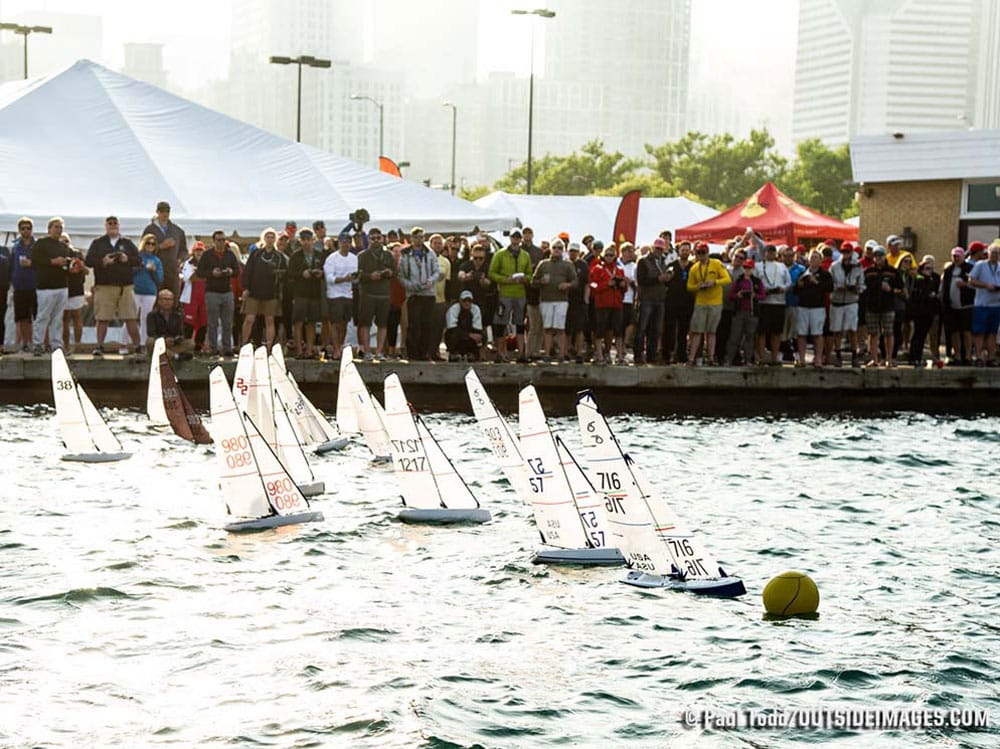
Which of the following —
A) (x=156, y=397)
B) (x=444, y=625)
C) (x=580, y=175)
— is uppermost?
(x=580, y=175)

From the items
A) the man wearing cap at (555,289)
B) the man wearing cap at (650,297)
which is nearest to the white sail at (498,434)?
the man wearing cap at (555,289)

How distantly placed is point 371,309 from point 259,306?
5.90 feet

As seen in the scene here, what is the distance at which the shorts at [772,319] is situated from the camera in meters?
25.1

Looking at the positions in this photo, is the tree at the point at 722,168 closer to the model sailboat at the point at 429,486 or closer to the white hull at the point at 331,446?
the white hull at the point at 331,446

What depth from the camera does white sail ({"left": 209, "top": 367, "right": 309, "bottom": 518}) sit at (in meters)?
13.9

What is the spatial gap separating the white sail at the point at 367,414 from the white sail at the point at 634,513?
21.1 ft

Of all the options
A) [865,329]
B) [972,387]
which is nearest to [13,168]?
[865,329]

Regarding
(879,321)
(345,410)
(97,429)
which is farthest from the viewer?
(879,321)

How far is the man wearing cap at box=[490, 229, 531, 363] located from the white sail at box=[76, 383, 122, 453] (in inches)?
292

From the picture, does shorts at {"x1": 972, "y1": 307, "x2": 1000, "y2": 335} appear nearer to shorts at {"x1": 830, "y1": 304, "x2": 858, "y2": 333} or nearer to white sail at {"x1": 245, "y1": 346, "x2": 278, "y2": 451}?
shorts at {"x1": 830, "y1": 304, "x2": 858, "y2": 333}

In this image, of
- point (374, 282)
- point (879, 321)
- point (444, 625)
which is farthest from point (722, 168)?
point (444, 625)

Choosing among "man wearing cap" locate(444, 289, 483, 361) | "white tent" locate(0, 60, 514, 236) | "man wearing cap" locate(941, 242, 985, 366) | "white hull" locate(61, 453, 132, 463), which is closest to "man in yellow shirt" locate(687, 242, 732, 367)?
"man wearing cap" locate(444, 289, 483, 361)

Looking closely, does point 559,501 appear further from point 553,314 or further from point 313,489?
point 553,314

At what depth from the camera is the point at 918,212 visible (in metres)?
36.6
